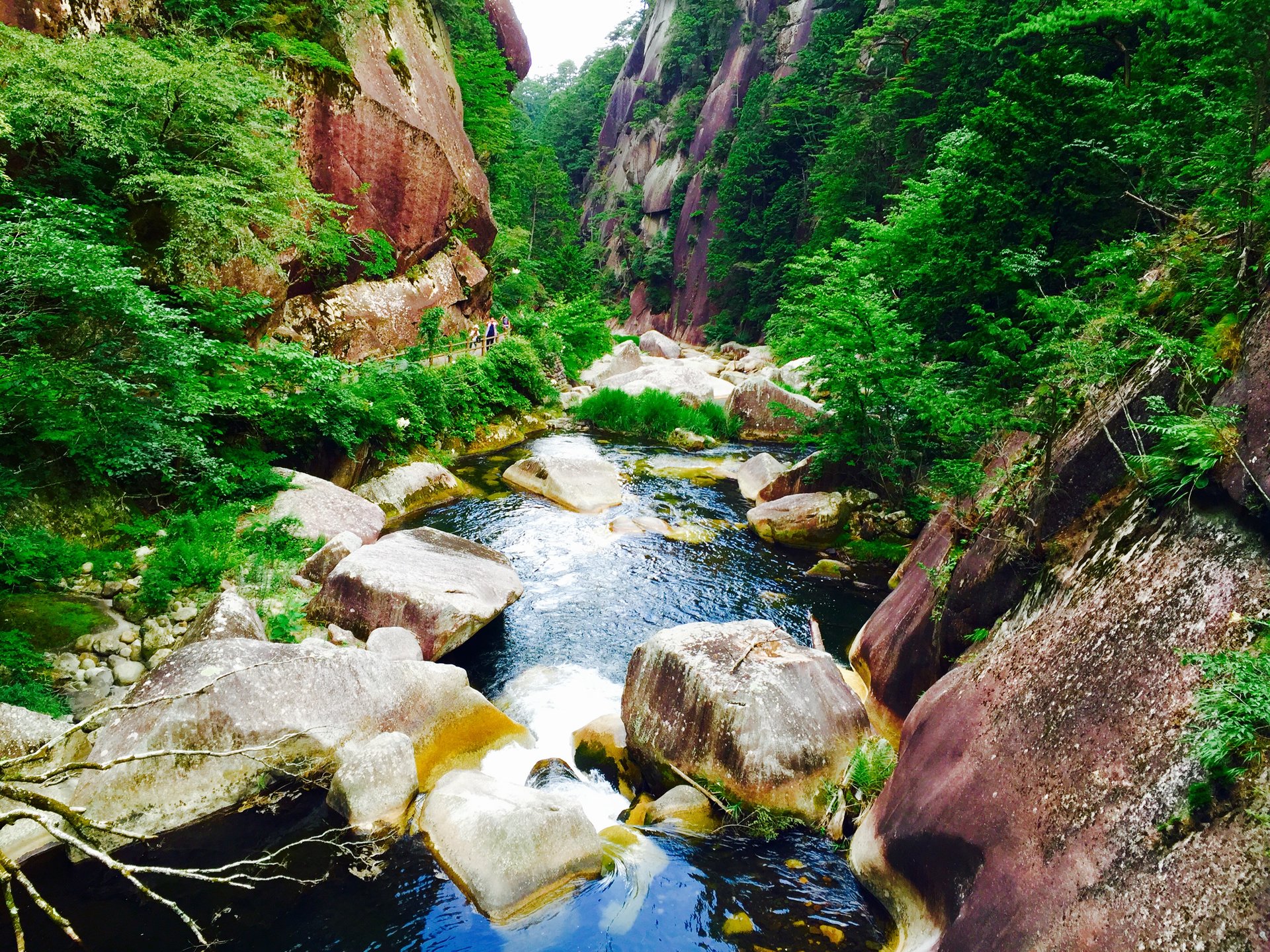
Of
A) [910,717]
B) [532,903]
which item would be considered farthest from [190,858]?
[910,717]

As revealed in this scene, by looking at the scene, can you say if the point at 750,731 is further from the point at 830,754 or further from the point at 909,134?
the point at 909,134

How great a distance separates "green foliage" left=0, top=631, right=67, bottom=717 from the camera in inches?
186

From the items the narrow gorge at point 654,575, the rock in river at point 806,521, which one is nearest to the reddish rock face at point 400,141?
the narrow gorge at point 654,575

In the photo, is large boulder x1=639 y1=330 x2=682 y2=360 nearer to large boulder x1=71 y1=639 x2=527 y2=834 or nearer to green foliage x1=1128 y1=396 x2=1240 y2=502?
large boulder x1=71 y1=639 x2=527 y2=834

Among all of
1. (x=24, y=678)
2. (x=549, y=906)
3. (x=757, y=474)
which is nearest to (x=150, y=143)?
(x=24, y=678)

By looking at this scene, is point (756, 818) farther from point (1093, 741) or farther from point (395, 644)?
point (395, 644)

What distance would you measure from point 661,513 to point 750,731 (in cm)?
738

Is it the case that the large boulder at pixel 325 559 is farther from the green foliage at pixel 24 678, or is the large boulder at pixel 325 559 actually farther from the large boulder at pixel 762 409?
the large boulder at pixel 762 409

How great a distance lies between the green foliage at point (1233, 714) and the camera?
2.37m

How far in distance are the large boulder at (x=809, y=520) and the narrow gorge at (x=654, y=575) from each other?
2.8 inches

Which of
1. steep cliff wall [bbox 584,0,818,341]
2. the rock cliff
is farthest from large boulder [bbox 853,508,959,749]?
steep cliff wall [bbox 584,0,818,341]

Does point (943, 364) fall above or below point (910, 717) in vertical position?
above

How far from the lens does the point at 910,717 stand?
16.6 feet

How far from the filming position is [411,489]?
11570 mm
